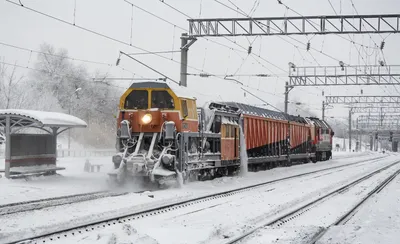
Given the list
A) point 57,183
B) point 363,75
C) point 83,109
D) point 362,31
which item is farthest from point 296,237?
point 83,109

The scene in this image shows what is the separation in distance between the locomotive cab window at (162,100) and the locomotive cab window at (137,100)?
25cm

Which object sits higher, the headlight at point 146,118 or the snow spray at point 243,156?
the headlight at point 146,118

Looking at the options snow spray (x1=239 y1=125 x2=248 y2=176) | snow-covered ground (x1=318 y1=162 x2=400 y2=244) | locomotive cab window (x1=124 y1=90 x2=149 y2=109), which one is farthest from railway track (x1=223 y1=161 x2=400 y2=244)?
locomotive cab window (x1=124 y1=90 x2=149 y2=109)

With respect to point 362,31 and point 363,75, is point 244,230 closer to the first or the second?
point 362,31

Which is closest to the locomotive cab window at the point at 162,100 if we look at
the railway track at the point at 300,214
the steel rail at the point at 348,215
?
the railway track at the point at 300,214

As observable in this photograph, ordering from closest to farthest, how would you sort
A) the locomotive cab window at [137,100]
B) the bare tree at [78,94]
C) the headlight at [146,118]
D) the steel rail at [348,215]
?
the steel rail at [348,215], the headlight at [146,118], the locomotive cab window at [137,100], the bare tree at [78,94]

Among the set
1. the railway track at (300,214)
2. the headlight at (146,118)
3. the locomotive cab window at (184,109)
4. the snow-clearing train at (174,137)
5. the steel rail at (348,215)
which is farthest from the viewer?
the locomotive cab window at (184,109)

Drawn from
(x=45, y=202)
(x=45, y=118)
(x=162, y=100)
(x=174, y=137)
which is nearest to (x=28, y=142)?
(x=45, y=118)

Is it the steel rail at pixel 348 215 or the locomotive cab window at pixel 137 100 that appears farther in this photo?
the locomotive cab window at pixel 137 100

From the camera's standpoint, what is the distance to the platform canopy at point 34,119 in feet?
57.4

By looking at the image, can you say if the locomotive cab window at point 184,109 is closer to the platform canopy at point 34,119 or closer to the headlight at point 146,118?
the headlight at point 146,118

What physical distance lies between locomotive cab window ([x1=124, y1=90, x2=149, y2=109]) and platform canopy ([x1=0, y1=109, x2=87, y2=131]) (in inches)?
115

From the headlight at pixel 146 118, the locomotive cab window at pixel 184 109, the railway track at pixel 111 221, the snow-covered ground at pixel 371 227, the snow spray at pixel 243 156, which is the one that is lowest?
the snow-covered ground at pixel 371 227

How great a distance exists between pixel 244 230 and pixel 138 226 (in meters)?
2.03
